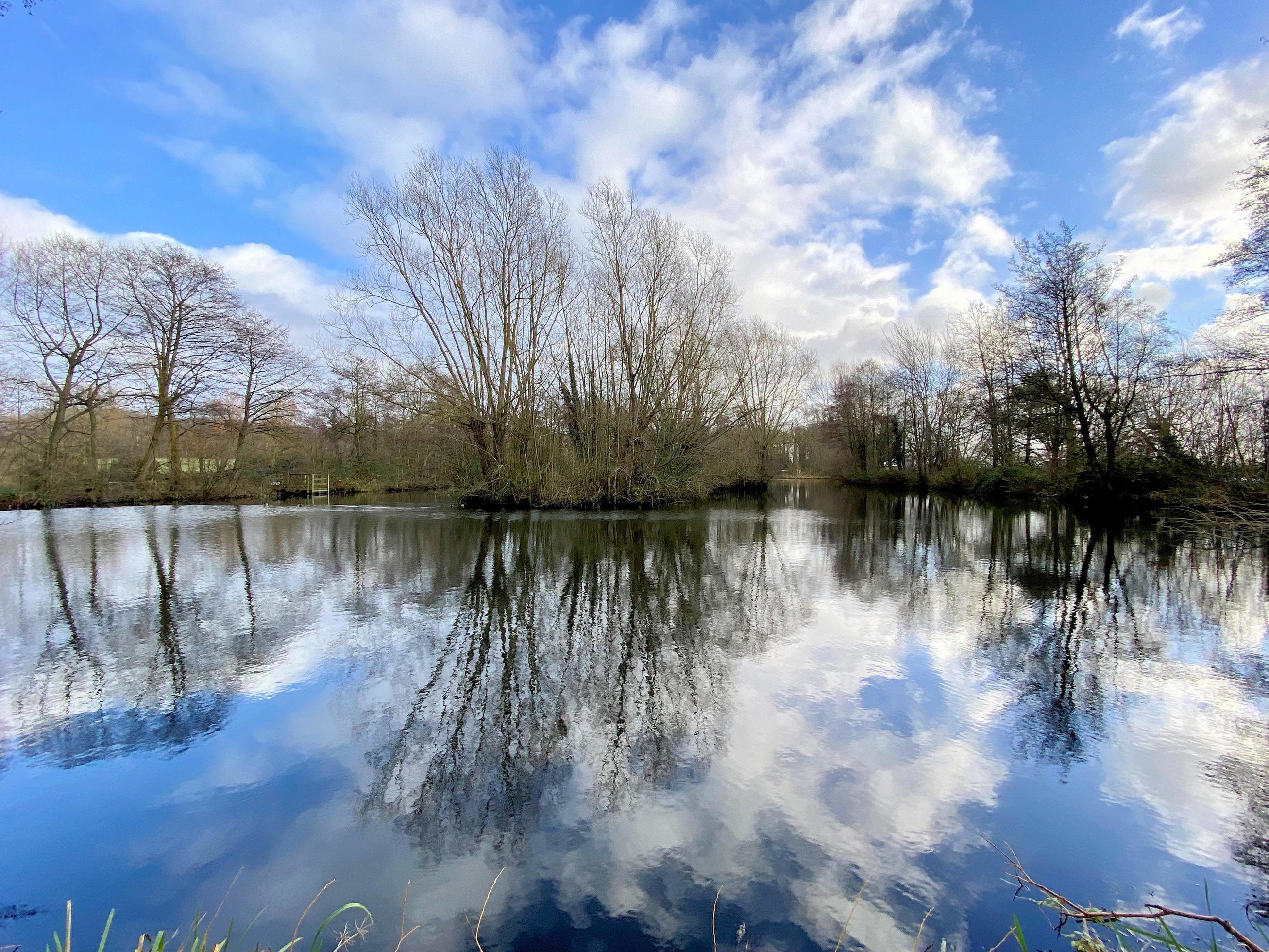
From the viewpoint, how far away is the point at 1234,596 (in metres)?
7.17

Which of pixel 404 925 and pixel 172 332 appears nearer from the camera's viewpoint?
pixel 404 925

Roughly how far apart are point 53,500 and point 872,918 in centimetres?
2665

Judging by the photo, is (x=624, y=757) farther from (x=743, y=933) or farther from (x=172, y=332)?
(x=172, y=332)

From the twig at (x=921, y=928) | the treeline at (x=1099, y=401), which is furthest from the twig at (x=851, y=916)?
the treeline at (x=1099, y=401)

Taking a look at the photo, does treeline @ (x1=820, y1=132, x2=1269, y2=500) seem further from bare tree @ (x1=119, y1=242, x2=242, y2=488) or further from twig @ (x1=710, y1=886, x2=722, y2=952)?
bare tree @ (x1=119, y1=242, x2=242, y2=488)

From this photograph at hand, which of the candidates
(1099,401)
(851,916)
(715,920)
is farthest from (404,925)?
(1099,401)

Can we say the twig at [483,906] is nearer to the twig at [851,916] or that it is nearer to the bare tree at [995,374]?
the twig at [851,916]

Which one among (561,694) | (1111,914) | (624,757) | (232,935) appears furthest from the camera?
(561,694)

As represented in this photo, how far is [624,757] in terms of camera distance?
318 centimetres

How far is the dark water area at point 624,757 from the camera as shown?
2164 millimetres

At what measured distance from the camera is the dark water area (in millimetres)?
2164

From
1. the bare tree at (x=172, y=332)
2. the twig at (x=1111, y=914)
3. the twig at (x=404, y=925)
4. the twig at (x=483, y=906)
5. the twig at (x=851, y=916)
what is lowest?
the twig at (x=851, y=916)

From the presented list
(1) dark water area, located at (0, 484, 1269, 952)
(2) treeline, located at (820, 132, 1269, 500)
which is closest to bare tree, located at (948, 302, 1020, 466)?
(2) treeline, located at (820, 132, 1269, 500)

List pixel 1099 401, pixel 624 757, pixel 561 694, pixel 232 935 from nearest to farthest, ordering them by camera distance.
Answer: pixel 232 935, pixel 624 757, pixel 561 694, pixel 1099 401
